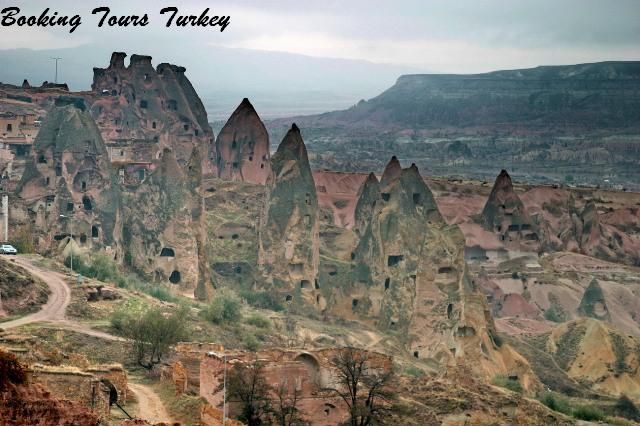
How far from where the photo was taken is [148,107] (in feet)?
330

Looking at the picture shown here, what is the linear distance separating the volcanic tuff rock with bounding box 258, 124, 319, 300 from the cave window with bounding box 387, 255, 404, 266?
9.90 feet

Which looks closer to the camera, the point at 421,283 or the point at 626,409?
the point at 626,409

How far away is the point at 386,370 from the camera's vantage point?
42000 millimetres

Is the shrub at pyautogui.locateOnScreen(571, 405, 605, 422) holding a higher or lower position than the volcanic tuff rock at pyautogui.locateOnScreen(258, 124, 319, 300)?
lower

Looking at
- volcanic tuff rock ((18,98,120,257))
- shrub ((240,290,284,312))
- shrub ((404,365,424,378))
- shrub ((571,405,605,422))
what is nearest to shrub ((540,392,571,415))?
shrub ((571,405,605,422))

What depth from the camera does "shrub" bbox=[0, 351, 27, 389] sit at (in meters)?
22.3

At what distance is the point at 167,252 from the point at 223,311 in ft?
40.8

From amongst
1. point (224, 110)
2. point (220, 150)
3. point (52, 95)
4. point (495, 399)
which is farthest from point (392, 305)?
point (224, 110)

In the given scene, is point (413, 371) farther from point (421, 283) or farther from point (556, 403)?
point (421, 283)

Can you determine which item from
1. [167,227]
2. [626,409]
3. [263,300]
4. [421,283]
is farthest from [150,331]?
[421,283]

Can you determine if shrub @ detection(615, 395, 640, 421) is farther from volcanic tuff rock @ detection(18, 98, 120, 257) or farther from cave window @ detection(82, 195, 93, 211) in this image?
cave window @ detection(82, 195, 93, 211)

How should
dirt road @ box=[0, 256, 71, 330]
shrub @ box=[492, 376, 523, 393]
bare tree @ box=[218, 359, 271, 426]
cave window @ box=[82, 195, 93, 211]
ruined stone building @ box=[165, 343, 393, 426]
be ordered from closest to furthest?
bare tree @ box=[218, 359, 271, 426]
ruined stone building @ box=[165, 343, 393, 426]
dirt road @ box=[0, 256, 71, 330]
shrub @ box=[492, 376, 523, 393]
cave window @ box=[82, 195, 93, 211]

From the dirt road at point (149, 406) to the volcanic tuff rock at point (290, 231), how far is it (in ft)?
110

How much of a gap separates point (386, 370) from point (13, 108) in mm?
56700
